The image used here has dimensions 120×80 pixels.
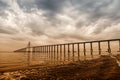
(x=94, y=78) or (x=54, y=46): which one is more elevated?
(x=54, y=46)

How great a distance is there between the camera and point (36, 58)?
42281 millimetres

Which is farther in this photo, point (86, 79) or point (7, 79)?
point (7, 79)

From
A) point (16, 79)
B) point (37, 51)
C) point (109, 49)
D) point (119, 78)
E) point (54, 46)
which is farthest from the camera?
point (37, 51)

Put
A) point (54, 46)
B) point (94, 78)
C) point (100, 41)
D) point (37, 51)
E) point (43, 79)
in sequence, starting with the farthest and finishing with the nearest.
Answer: point (37, 51), point (54, 46), point (100, 41), point (43, 79), point (94, 78)

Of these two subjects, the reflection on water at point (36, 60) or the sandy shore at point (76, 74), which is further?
the reflection on water at point (36, 60)

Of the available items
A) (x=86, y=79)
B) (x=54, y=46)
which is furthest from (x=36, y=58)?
(x=86, y=79)

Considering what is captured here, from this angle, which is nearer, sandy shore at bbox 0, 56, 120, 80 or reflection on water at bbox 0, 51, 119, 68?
sandy shore at bbox 0, 56, 120, 80

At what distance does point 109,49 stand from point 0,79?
13339 millimetres

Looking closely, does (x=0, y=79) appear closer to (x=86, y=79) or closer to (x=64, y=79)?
(x=64, y=79)

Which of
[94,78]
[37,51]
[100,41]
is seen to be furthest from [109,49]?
[37,51]

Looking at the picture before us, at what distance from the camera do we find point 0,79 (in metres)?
10.8

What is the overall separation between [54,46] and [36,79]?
19921mm

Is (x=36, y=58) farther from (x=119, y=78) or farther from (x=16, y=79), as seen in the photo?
(x=119, y=78)

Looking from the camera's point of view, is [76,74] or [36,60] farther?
[36,60]
